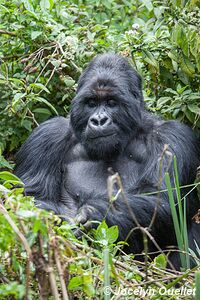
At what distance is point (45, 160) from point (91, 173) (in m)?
0.35

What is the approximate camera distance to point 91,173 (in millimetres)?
5469

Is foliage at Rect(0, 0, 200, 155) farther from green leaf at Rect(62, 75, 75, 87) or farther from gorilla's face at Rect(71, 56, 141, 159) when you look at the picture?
gorilla's face at Rect(71, 56, 141, 159)

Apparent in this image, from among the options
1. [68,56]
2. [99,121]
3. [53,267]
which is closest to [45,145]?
[99,121]

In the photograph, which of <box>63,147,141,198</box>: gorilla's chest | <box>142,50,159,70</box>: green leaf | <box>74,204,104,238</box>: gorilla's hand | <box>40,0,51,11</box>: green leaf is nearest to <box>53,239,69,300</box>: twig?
<box>74,204,104,238</box>: gorilla's hand

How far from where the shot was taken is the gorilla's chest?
537 centimetres

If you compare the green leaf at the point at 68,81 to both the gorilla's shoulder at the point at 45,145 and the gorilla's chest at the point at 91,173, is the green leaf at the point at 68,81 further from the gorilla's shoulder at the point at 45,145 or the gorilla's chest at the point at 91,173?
the gorilla's chest at the point at 91,173

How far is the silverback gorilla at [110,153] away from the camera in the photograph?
5.17m

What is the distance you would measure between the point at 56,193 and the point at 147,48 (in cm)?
132

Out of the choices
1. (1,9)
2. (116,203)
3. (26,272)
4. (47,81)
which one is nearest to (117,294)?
(26,272)

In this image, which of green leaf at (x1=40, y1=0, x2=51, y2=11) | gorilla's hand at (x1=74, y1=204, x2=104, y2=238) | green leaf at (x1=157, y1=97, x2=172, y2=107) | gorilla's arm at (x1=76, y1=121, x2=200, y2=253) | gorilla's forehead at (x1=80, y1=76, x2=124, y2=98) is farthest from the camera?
green leaf at (x1=40, y1=0, x2=51, y2=11)

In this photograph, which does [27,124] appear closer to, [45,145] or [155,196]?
[45,145]

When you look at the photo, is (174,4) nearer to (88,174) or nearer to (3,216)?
(88,174)

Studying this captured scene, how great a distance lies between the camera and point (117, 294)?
3.42 meters

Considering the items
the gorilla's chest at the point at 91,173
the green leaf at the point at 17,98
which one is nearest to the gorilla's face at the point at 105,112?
the gorilla's chest at the point at 91,173
